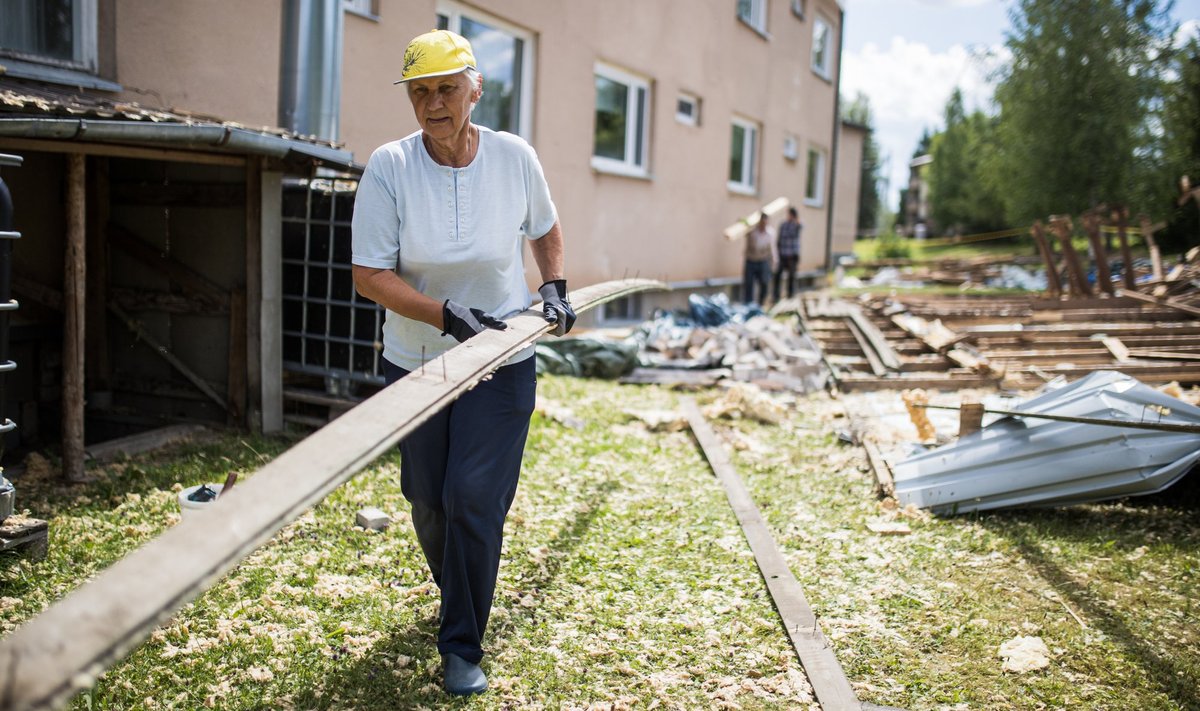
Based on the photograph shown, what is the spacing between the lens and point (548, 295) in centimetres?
327

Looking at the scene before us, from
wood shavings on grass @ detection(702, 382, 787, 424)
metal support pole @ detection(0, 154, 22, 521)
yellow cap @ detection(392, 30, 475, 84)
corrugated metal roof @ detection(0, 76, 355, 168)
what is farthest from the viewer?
wood shavings on grass @ detection(702, 382, 787, 424)

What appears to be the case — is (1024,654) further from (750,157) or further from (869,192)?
Answer: (869,192)

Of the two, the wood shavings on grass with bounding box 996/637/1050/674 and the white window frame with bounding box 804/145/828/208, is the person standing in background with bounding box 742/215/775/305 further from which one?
the wood shavings on grass with bounding box 996/637/1050/674

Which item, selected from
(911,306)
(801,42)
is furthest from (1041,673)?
(801,42)

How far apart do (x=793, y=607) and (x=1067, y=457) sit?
204 cm

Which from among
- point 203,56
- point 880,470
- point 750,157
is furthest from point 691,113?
point 880,470

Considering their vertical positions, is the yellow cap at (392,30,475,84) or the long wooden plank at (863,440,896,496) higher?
the yellow cap at (392,30,475,84)

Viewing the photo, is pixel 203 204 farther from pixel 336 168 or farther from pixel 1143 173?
pixel 1143 173

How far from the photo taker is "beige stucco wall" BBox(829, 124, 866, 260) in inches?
1021

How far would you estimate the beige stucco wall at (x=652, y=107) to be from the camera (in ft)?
26.5

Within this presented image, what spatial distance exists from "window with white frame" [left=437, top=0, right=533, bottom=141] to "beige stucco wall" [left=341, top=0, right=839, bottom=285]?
13 centimetres

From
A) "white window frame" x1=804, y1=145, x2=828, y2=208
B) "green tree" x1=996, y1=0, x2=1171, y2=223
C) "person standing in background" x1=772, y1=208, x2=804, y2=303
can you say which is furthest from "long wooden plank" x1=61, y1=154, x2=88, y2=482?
"green tree" x1=996, y1=0, x2=1171, y2=223

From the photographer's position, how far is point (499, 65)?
389 inches

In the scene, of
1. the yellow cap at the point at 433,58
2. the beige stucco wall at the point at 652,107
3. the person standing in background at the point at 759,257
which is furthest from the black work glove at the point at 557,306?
the person standing in background at the point at 759,257
